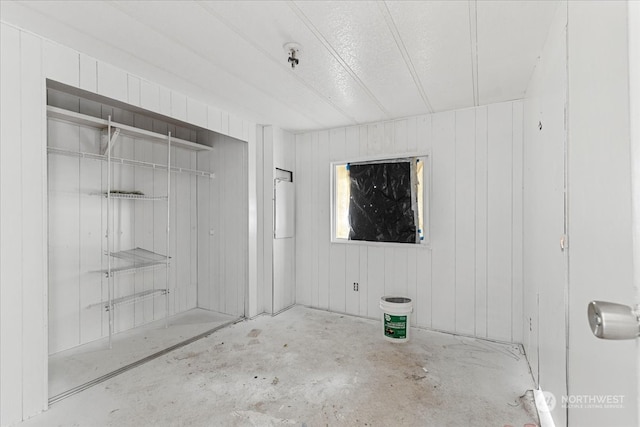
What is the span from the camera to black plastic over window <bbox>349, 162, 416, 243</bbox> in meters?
3.35

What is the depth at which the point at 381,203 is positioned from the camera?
3479 mm

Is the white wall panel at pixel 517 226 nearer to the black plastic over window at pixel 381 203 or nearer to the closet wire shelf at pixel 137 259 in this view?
the black plastic over window at pixel 381 203

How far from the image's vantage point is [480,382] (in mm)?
2250

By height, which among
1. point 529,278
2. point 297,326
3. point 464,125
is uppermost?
point 464,125

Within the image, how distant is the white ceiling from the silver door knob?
1.64 meters

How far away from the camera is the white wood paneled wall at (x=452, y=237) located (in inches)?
115

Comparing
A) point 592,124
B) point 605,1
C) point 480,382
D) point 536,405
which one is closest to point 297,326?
point 480,382

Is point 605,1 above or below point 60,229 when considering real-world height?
above

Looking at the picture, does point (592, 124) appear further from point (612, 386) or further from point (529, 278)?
point (529, 278)

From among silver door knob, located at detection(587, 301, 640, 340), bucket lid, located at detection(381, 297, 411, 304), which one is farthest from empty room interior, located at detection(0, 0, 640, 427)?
bucket lid, located at detection(381, 297, 411, 304)

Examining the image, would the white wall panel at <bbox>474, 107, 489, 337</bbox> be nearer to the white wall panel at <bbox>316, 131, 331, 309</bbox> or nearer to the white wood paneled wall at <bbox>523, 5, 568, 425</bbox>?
the white wood paneled wall at <bbox>523, 5, 568, 425</bbox>

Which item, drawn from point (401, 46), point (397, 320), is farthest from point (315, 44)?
point (397, 320)

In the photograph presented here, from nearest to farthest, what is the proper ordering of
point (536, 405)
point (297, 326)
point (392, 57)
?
point (536, 405) → point (392, 57) → point (297, 326)

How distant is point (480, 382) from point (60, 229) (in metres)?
3.77
